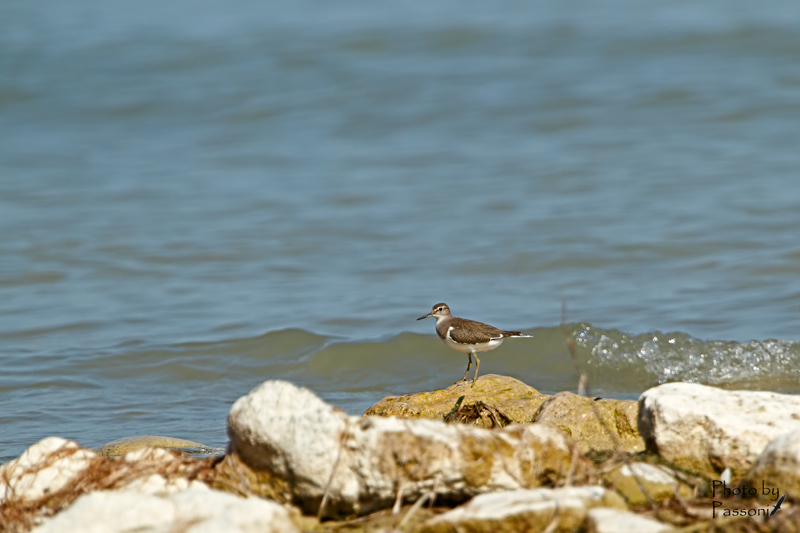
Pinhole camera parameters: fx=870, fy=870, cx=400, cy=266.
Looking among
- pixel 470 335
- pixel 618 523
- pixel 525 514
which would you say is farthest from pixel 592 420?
pixel 470 335

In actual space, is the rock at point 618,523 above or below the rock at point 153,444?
above

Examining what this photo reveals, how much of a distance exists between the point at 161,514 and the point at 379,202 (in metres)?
11.2

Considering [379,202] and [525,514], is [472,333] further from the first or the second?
[379,202]

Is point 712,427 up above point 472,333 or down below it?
above

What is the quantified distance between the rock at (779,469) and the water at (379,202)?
4667 mm

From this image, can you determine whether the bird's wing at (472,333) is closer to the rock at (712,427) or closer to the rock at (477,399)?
the rock at (477,399)

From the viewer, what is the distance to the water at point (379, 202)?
351 inches

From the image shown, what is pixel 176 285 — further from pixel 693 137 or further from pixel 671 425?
pixel 693 137

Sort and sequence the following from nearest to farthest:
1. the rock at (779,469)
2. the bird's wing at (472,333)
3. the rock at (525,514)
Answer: the rock at (525,514) < the rock at (779,469) < the bird's wing at (472,333)

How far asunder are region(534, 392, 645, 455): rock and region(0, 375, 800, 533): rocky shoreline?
622 mm

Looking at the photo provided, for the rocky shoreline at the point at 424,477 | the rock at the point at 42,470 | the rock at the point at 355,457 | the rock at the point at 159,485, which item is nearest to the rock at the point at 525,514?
the rocky shoreline at the point at 424,477

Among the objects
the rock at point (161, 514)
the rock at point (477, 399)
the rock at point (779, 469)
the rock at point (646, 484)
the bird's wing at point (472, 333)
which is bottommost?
the rock at point (477, 399)

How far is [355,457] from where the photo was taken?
3566mm

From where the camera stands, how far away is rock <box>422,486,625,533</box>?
3.20 metres
